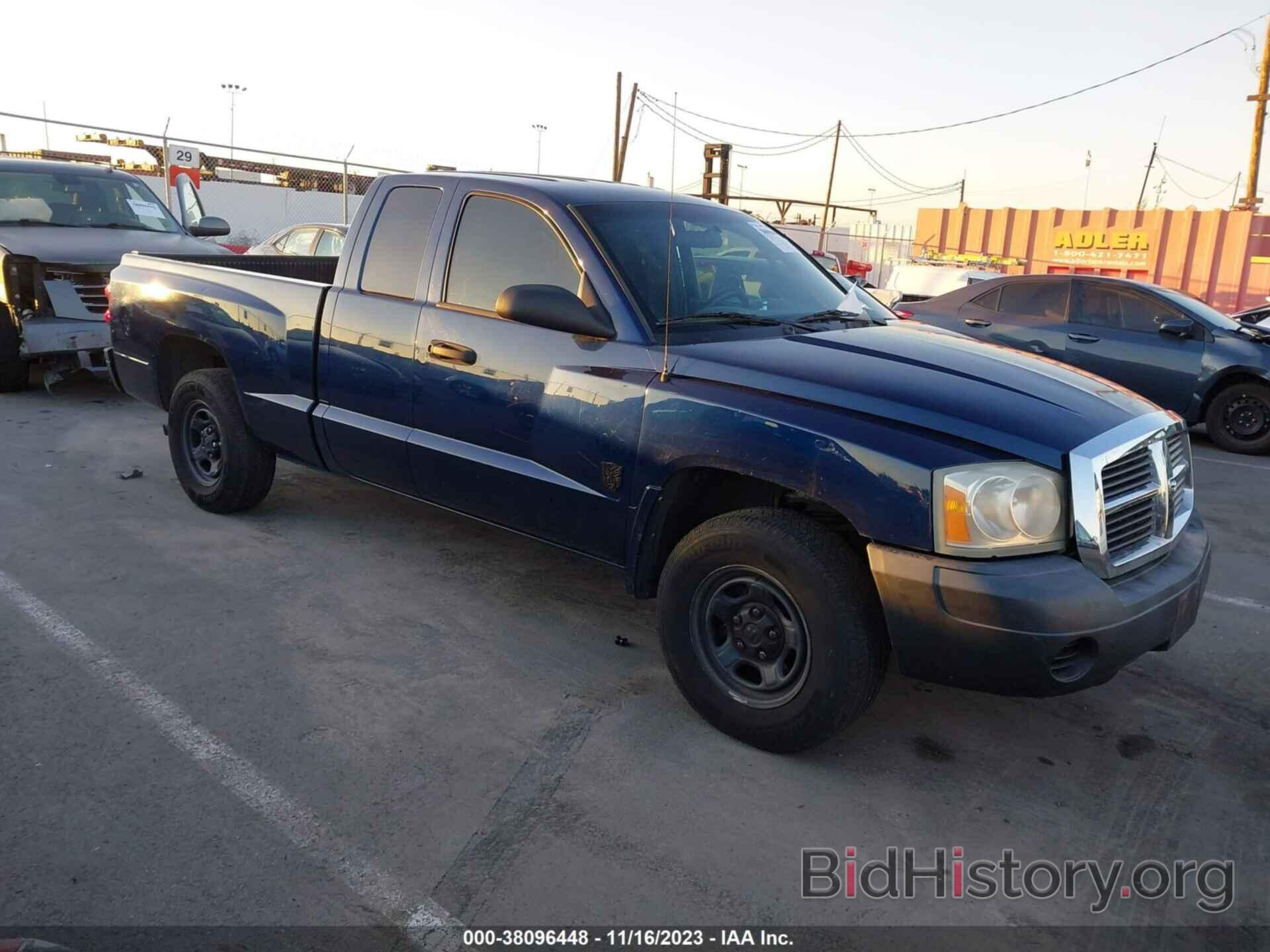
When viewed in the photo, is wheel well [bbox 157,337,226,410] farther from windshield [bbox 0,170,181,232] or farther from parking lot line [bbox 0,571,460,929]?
windshield [bbox 0,170,181,232]

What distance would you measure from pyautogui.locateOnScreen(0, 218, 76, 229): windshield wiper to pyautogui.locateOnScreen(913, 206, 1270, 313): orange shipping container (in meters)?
25.6

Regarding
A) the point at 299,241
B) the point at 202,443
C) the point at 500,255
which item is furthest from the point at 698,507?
the point at 299,241

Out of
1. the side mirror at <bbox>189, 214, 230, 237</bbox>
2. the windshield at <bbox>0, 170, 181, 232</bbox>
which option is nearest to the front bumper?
the side mirror at <bbox>189, 214, 230, 237</bbox>

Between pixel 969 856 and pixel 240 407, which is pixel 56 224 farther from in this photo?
pixel 969 856

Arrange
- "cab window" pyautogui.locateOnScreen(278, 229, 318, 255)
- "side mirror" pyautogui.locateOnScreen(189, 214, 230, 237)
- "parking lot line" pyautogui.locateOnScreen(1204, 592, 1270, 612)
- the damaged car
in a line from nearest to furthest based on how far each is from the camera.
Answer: "parking lot line" pyautogui.locateOnScreen(1204, 592, 1270, 612)
the damaged car
"side mirror" pyautogui.locateOnScreen(189, 214, 230, 237)
"cab window" pyautogui.locateOnScreen(278, 229, 318, 255)

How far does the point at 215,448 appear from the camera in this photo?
5.66 meters

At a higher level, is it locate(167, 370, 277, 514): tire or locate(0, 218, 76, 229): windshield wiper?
locate(0, 218, 76, 229): windshield wiper

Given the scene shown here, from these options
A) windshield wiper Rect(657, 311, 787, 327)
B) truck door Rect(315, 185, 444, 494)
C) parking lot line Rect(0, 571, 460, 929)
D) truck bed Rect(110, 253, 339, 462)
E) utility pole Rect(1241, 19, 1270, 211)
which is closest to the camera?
parking lot line Rect(0, 571, 460, 929)

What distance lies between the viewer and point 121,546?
519 centimetres

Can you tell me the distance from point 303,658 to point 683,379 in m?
1.93

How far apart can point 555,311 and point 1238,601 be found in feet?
12.8

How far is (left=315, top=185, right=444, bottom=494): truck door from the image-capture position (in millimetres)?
4457

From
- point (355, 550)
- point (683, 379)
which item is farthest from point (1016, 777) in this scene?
point (355, 550)

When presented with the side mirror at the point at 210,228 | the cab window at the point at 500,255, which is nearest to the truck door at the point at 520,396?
the cab window at the point at 500,255
